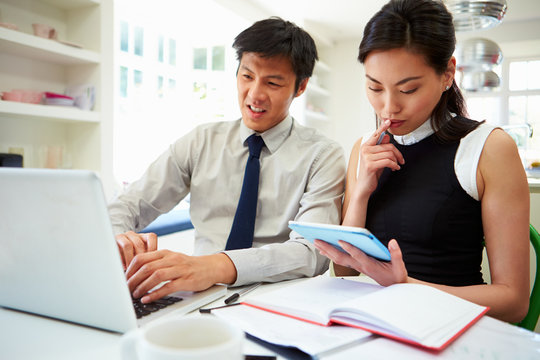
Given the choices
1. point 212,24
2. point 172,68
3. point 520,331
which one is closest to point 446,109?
point 520,331

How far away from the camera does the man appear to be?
1362 millimetres

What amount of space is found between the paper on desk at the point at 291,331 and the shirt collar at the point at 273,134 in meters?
0.81

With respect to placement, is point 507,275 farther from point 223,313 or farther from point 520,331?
point 223,313

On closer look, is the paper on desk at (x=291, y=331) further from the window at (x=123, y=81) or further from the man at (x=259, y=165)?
the window at (x=123, y=81)

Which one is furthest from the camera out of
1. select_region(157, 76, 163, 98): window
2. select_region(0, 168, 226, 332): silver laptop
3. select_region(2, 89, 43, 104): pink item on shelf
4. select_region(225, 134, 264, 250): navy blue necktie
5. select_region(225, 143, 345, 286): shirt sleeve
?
select_region(157, 76, 163, 98): window

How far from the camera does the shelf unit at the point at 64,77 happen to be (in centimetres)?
256

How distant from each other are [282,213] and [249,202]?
13 cm

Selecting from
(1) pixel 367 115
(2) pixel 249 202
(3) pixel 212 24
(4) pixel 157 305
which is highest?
(3) pixel 212 24

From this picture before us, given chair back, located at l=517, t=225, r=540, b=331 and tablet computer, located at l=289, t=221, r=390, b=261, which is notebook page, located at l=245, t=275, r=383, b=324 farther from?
chair back, located at l=517, t=225, r=540, b=331

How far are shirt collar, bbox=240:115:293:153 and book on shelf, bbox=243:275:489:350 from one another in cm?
72

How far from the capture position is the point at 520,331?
2.08 ft

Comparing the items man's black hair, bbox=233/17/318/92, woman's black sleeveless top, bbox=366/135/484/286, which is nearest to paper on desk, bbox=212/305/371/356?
woman's black sleeveless top, bbox=366/135/484/286

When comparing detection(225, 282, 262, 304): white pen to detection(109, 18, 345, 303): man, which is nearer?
detection(225, 282, 262, 304): white pen

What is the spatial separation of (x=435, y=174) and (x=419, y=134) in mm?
133
